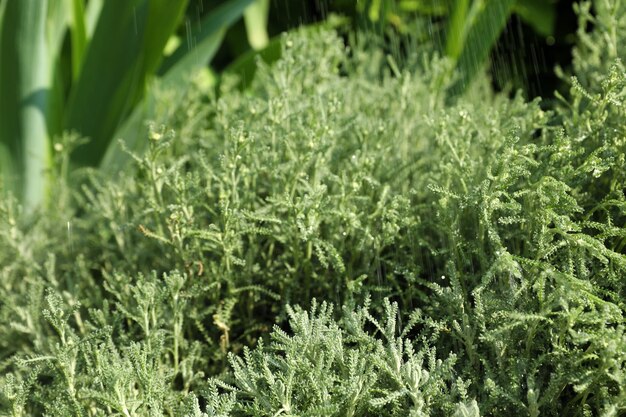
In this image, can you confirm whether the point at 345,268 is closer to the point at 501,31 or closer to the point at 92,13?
the point at 92,13

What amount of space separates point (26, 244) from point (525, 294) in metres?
1.33

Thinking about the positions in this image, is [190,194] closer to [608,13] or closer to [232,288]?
[232,288]

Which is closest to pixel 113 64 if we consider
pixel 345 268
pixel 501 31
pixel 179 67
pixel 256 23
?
pixel 179 67

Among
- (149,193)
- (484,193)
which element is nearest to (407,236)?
(484,193)

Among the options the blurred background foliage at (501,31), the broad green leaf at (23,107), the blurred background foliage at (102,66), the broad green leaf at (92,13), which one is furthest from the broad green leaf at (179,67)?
the blurred background foliage at (501,31)

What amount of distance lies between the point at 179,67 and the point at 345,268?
150 centimetres

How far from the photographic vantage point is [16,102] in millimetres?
2695

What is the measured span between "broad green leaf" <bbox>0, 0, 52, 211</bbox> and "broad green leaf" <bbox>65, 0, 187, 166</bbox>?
0.41 feet

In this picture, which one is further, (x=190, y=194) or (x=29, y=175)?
(x=29, y=175)

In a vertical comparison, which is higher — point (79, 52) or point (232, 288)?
point (79, 52)

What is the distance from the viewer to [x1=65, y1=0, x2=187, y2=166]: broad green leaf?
107 inches

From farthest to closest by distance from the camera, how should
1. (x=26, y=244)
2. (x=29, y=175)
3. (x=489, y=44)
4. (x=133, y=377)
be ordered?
(x=489, y=44)
(x=29, y=175)
(x=26, y=244)
(x=133, y=377)

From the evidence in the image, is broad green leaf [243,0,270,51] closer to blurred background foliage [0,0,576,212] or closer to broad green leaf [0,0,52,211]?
blurred background foliage [0,0,576,212]

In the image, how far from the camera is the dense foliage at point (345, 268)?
52.0 inches
